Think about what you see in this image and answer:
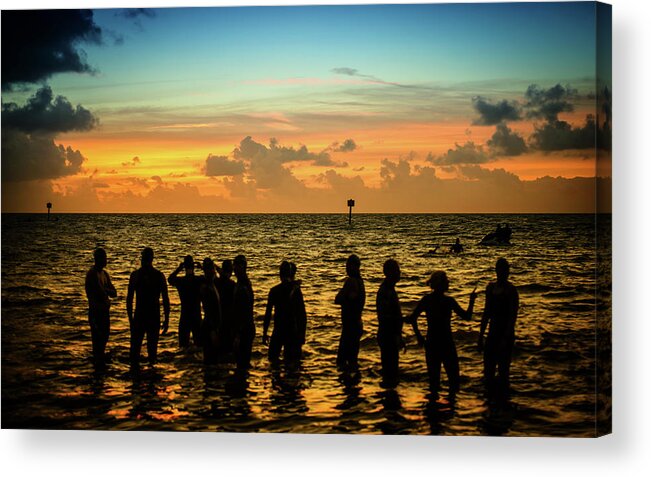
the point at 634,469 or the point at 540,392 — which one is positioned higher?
the point at 540,392

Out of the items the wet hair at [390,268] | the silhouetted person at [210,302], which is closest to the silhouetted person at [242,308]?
the silhouetted person at [210,302]

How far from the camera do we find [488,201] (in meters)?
10.9

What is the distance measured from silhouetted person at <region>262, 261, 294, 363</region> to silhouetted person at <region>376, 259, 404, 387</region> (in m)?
1.21

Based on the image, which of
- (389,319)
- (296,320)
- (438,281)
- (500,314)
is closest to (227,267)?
(296,320)

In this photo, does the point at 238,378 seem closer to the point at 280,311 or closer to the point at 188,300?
the point at 280,311

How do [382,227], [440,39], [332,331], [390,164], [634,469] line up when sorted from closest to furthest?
1. [634,469]
2. [440,39]
3. [390,164]
4. [332,331]
5. [382,227]

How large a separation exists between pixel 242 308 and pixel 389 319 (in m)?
1.80

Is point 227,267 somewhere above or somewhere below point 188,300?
above

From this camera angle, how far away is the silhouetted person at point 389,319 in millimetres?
9555

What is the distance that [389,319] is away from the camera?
9.66 meters

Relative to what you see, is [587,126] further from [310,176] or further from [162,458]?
[162,458]

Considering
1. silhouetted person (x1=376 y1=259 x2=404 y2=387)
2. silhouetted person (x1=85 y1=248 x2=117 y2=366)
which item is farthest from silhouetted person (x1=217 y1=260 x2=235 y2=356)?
silhouetted person (x1=376 y1=259 x2=404 y2=387)

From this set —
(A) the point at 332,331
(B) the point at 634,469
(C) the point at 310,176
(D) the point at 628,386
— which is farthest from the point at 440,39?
(A) the point at 332,331

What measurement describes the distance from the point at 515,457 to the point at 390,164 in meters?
3.45
